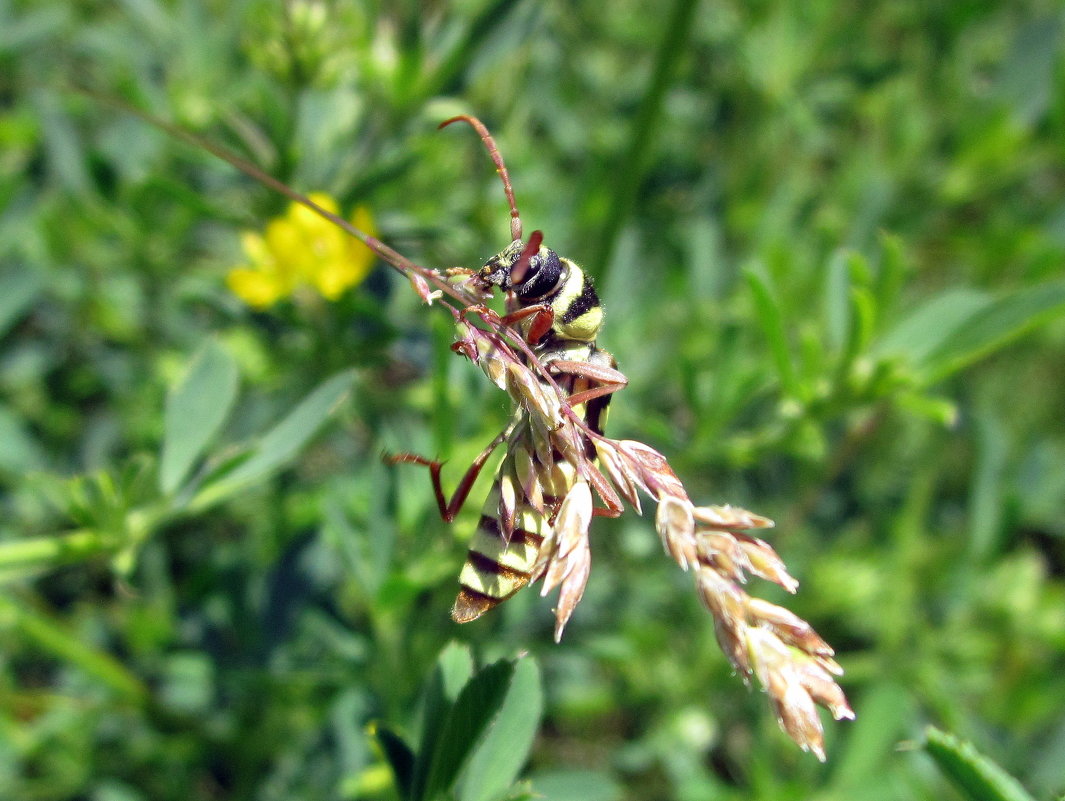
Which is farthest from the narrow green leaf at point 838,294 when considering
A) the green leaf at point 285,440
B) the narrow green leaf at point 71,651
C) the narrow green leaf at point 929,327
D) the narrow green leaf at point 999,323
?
the narrow green leaf at point 71,651

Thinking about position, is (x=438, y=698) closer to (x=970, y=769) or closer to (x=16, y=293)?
(x=970, y=769)

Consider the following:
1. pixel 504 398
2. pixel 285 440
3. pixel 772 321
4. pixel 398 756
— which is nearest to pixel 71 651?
pixel 285 440

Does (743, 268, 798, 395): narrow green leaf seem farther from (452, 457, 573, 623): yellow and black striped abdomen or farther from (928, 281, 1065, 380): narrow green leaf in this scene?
(452, 457, 573, 623): yellow and black striped abdomen

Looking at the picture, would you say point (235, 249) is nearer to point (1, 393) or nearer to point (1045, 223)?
point (1, 393)

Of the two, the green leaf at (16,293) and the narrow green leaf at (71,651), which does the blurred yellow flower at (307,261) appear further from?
the narrow green leaf at (71,651)

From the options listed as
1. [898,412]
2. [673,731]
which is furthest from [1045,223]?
[673,731]

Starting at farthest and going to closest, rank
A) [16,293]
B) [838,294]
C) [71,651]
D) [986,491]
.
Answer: [986,491]
[16,293]
[71,651]
[838,294]

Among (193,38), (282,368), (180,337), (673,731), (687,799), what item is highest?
(193,38)
